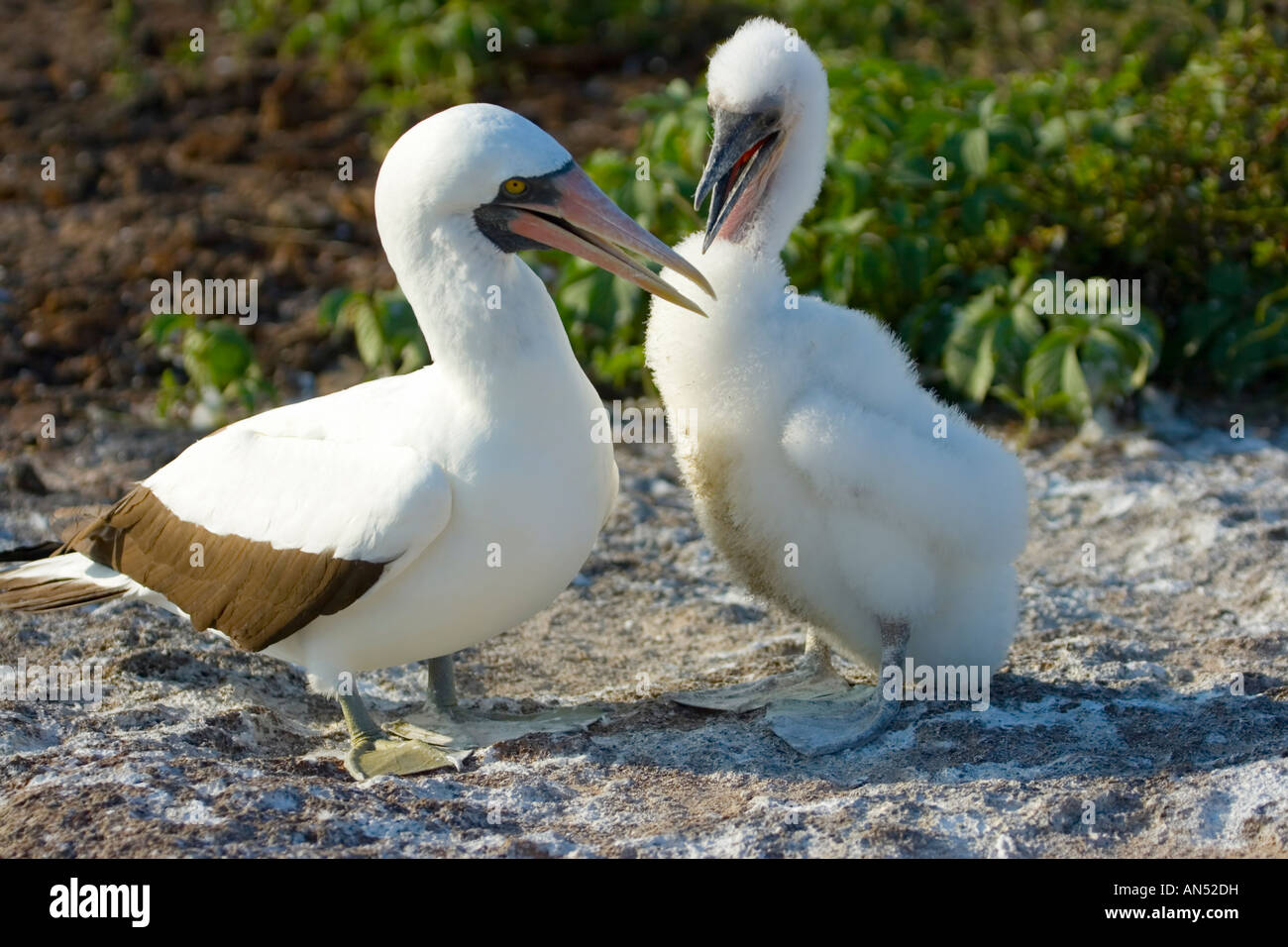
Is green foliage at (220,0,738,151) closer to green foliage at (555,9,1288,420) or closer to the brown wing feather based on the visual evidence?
green foliage at (555,9,1288,420)

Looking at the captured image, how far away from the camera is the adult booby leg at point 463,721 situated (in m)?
4.75

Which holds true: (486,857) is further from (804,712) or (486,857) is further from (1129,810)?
(1129,810)

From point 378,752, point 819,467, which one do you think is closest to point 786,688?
point 819,467

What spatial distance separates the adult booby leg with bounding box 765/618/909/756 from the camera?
4656mm

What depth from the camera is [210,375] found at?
7.35 m

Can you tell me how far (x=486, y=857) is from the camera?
3938 mm

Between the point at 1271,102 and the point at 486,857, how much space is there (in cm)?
561

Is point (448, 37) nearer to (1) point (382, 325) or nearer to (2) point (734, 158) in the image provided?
(1) point (382, 325)

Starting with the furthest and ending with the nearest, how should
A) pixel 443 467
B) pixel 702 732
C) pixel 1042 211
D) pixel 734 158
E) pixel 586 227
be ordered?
pixel 1042 211
pixel 734 158
pixel 702 732
pixel 586 227
pixel 443 467

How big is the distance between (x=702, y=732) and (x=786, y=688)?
0.52 m

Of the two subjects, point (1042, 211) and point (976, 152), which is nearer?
point (976, 152)

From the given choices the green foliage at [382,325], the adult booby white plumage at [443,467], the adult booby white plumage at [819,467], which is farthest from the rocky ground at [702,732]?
the green foliage at [382,325]

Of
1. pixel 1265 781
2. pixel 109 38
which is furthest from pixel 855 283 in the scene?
pixel 109 38

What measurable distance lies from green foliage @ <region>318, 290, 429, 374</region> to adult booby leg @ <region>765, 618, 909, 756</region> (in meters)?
2.90
